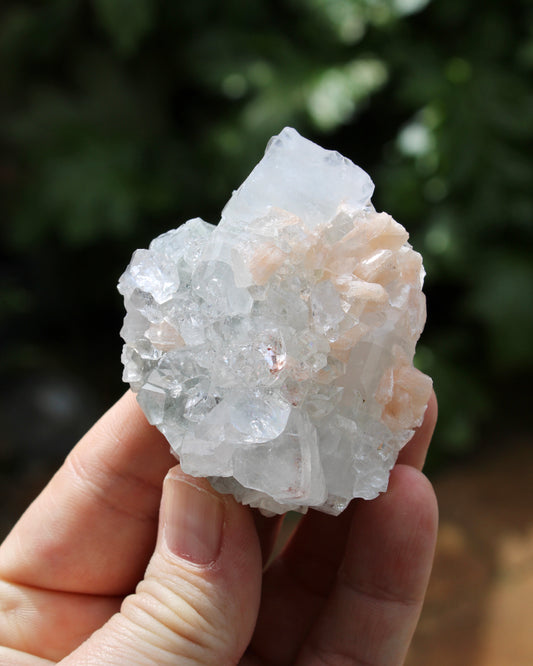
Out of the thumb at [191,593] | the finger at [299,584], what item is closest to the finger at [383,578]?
the finger at [299,584]

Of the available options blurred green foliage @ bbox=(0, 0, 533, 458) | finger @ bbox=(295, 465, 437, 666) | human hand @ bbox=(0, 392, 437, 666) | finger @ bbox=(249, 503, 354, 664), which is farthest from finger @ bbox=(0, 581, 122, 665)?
blurred green foliage @ bbox=(0, 0, 533, 458)

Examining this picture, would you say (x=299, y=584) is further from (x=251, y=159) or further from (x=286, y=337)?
(x=251, y=159)

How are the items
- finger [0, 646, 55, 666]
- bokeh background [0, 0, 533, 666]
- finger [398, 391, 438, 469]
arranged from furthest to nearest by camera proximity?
bokeh background [0, 0, 533, 666] < finger [398, 391, 438, 469] < finger [0, 646, 55, 666]

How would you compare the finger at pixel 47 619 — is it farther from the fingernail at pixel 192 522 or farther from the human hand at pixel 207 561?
the fingernail at pixel 192 522

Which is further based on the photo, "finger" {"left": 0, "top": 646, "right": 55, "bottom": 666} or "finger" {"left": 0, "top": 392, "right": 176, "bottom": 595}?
"finger" {"left": 0, "top": 392, "right": 176, "bottom": 595}

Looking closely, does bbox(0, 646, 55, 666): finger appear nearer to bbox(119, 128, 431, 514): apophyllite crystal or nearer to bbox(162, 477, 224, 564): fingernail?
bbox(162, 477, 224, 564): fingernail

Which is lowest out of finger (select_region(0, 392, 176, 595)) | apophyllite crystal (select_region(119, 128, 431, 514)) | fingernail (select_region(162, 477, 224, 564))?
finger (select_region(0, 392, 176, 595))

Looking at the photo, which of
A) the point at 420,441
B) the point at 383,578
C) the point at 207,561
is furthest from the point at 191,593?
the point at 420,441
